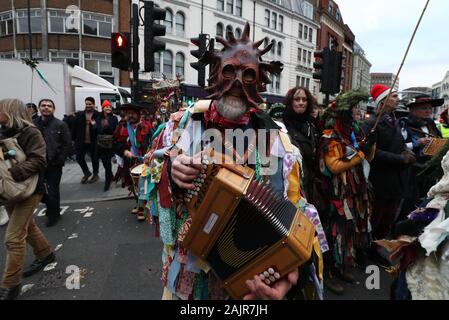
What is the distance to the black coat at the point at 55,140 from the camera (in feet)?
16.9

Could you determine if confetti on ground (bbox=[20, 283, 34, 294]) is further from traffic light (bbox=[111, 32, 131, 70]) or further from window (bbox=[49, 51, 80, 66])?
window (bbox=[49, 51, 80, 66])

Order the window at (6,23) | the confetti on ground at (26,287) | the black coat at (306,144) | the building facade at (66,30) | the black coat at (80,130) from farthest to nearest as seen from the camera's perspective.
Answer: the window at (6,23)
the building facade at (66,30)
the black coat at (80,130)
the black coat at (306,144)
the confetti on ground at (26,287)

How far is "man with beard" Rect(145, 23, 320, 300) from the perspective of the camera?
1623 mm

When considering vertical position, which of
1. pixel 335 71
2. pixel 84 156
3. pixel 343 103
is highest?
pixel 335 71

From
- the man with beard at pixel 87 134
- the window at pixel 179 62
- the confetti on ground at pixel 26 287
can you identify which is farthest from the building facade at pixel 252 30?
the confetti on ground at pixel 26 287

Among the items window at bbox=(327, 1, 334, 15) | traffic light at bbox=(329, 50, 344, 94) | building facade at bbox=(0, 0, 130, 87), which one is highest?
window at bbox=(327, 1, 334, 15)

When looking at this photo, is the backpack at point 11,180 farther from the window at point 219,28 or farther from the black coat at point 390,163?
the window at point 219,28

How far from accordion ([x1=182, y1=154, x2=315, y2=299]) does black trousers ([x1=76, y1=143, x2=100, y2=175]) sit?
7.46 meters

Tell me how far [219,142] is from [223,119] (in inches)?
5.1

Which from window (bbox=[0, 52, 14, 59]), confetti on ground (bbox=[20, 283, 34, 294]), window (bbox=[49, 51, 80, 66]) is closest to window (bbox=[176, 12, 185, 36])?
window (bbox=[49, 51, 80, 66])

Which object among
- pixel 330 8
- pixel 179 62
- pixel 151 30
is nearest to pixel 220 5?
pixel 179 62

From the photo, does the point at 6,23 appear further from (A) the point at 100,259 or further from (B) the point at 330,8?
(B) the point at 330,8

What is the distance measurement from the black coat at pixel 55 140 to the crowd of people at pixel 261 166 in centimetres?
2

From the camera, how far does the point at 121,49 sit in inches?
259
